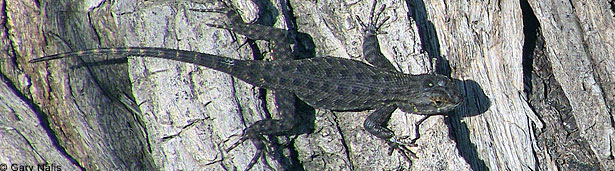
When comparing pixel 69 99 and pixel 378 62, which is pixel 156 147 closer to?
pixel 69 99

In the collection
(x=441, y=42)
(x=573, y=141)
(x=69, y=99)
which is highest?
(x=441, y=42)

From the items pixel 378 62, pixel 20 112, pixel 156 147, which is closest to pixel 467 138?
pixel 378 62

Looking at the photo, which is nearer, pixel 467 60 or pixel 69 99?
pixel 69 99

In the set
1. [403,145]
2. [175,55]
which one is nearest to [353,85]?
[403,145]

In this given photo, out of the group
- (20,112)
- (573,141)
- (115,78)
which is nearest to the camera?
(20,112)

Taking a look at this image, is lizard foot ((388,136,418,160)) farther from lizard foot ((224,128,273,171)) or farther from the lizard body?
lizard foot ((224,128,273,171))

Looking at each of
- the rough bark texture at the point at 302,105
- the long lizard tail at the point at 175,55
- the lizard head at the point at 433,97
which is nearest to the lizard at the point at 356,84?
the lizard head at the point at 433,97

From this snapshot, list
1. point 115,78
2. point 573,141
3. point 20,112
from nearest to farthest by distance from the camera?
1. point 20,112
2. point 115,78
3. point 573,141

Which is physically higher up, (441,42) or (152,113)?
(441,42)

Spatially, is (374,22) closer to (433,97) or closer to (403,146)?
(433,97)
